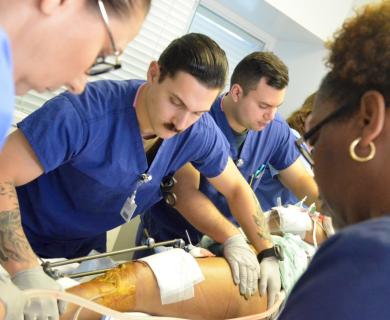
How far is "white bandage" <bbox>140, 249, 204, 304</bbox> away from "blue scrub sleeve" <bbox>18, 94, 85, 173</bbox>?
0.37 m

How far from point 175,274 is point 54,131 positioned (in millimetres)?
495

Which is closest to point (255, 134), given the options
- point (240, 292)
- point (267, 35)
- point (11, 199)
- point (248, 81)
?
point (248, 81)

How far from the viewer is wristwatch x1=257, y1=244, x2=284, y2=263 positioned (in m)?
1.39

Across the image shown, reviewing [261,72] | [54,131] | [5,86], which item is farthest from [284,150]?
[5,86]

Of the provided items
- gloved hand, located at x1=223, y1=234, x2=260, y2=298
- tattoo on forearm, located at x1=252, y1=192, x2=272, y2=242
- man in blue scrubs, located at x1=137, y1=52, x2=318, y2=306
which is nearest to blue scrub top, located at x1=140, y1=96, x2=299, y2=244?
man in blue scrubs, located at x1=137, y1=52, x2=318, y2=306

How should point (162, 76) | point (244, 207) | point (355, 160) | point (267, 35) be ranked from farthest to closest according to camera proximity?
point (267, 35), point (244, 207), point (162, 76), point (355, 160)

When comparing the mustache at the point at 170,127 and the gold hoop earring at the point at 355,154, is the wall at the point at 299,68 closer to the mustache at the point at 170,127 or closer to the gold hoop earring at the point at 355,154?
the mustache at the point at 170,127

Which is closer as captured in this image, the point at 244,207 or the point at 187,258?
the point at 187,258

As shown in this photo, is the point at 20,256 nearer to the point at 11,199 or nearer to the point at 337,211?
the point at 11,199

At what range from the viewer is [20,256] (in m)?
0.95

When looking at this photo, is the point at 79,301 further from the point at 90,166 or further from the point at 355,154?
the point at 355,154

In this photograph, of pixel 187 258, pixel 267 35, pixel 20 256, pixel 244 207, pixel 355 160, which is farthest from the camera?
pixel 267 35

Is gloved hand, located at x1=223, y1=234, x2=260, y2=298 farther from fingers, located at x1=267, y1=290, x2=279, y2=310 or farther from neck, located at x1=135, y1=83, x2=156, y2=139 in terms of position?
neck, located at x1=135, y1=83, x2=156, y2=139

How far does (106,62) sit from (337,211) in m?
0.45
